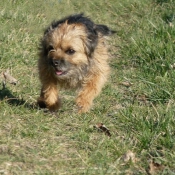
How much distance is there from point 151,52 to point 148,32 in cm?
110

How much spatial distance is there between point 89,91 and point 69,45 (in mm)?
624

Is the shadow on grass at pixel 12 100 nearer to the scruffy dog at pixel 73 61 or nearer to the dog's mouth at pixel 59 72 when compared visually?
the scruffy dog at pixel 73 61

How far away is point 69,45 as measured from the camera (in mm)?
5859

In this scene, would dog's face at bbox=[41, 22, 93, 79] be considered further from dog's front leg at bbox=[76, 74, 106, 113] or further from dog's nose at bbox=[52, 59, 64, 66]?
dog's front leg at bbox=[76, 74, 106, 113]

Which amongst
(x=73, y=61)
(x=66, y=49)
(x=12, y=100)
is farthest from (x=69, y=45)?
(x=12, y=100)

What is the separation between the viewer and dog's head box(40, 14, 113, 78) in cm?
582

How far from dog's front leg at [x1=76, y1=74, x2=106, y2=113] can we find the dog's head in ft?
0.67

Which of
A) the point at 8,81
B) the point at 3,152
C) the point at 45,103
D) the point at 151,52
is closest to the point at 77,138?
the point at 3,152

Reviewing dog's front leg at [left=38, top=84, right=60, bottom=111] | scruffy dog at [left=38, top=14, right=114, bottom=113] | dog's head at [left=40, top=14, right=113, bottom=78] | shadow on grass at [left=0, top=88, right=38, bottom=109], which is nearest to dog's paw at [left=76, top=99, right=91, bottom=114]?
scruffy dog at [left=38, top=14, right=114, bottom=113]

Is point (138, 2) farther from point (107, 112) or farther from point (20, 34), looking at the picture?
point (107, 112)

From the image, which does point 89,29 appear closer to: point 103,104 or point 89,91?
point 89,91

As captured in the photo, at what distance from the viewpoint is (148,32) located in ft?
28.9

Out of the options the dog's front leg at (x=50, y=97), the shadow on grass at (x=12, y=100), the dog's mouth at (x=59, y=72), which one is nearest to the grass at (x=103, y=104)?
the shadow on grass at (x=12, y=100)

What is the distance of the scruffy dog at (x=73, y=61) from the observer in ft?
19.2
